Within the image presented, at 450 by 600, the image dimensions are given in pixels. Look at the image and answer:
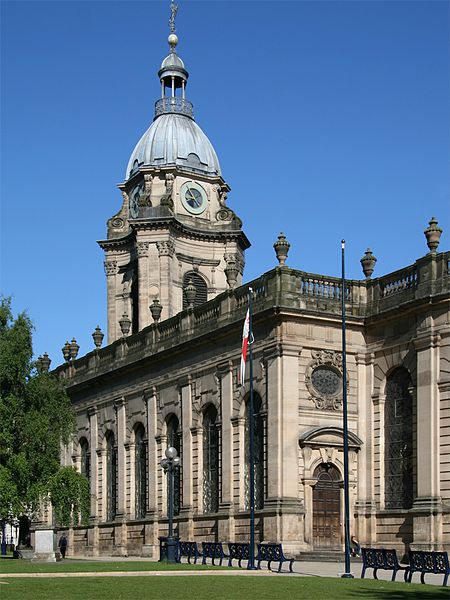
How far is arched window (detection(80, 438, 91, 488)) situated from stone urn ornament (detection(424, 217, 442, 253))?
2958 centimetres

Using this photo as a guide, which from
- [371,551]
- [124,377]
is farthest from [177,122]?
[371,551]

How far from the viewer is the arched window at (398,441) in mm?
43153

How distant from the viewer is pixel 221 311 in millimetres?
50344

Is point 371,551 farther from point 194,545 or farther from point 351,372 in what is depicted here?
point 351,372

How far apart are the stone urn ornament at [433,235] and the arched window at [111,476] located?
83.7 feet

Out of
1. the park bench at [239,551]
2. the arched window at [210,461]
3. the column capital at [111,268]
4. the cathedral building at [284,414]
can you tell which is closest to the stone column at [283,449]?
the cathedral building at [284,414]

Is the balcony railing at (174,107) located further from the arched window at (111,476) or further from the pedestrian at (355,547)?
the pedestrian at (355,547)

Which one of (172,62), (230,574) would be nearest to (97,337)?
(172,62)

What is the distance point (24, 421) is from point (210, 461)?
29.0ft

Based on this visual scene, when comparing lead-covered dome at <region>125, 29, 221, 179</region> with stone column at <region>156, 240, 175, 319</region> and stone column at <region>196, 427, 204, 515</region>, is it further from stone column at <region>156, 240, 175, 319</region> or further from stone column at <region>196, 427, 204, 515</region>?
stone column at <region>196, 427, 204, 515</region>

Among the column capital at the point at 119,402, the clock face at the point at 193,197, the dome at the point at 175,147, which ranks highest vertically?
the dome at the point at 175,147

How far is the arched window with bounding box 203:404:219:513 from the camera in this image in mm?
50125

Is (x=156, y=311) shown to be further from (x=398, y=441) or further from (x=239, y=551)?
(x=239, y=551)

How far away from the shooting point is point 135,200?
6788cm
